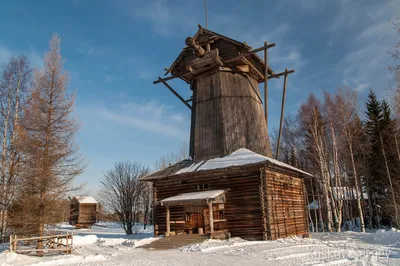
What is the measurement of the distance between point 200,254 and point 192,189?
686 centimetres

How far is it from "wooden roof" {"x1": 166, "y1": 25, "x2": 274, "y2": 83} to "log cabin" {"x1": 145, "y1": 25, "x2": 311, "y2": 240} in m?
0.07

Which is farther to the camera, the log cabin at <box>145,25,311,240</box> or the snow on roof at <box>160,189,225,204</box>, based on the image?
the log cabin at <box>145,25,311,240</box>

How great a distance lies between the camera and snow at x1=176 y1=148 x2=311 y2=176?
16719 millimetres

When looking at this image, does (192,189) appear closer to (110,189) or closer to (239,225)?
(239,225)

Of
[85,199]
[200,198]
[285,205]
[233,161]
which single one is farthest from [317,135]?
[85,199]

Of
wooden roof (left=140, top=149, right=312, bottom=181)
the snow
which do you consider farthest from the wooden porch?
the snow

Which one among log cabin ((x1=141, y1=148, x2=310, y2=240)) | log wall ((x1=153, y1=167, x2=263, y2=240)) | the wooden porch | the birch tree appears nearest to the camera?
the wooden porch

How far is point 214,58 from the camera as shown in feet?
66.2

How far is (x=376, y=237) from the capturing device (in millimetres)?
16500

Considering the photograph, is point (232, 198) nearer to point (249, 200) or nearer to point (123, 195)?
point (249, 200)

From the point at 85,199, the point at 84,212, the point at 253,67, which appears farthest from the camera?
the point at 85,199

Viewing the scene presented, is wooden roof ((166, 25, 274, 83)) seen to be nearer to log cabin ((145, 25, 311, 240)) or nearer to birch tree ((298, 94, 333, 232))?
log cabin ((145, 25, 311, 240))

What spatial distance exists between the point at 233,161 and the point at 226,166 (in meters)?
0.75

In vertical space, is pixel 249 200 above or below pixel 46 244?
above
